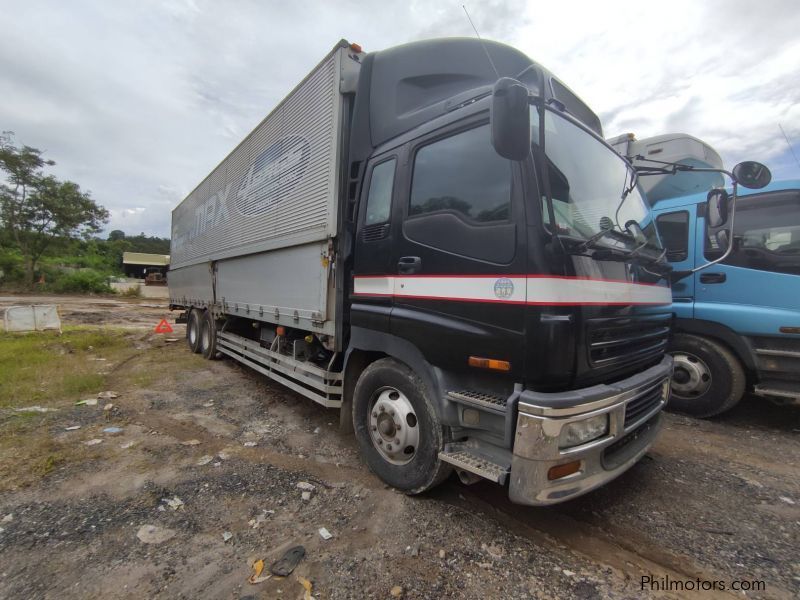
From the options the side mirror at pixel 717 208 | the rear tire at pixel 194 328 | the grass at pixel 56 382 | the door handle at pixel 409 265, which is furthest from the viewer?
the rear tire at pixel 194 328

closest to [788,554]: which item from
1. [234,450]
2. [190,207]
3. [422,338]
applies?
[422,338]

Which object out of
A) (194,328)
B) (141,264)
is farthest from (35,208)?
(194,328)

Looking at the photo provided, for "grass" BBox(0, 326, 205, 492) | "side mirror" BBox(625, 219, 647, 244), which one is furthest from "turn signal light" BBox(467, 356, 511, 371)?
"grass" BBox(0, 326, 205, 492)

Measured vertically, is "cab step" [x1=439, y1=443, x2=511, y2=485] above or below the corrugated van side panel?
below

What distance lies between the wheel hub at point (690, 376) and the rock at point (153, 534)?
195 inches

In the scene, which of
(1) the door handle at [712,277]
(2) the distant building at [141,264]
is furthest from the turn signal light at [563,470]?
(2) the distant building at [141,264]

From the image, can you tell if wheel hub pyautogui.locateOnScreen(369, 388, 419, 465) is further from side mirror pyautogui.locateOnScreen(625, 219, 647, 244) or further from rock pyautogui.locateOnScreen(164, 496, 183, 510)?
side mirror pyautogui.locateOnScreen(625, 219, 647, 244)

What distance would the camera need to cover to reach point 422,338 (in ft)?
8.36

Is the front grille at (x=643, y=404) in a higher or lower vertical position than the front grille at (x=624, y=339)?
lower

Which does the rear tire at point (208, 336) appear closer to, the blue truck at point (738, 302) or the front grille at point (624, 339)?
the front grille at point (624, 339)

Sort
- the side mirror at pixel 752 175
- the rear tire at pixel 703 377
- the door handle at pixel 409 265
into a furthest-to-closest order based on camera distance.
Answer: the rear tire at pixel 703 377 < the side mirror at pixel 752 175 < the door handle at pixel 409 265

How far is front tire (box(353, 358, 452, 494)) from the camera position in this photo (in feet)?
8.27

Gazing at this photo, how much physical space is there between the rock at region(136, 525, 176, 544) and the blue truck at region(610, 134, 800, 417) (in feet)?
14.3

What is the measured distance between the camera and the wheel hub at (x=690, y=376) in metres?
4.22
